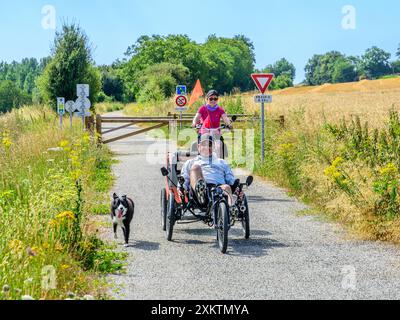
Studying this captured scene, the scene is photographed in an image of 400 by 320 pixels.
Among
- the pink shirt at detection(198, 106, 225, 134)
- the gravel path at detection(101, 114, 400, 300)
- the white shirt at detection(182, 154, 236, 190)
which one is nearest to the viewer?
the gravel path at detection(101, 114, 400, 300)

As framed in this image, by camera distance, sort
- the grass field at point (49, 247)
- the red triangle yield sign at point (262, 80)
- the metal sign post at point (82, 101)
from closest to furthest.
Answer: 1. the grass field at point (49, 247)
2. the red triangle yield sign at point (262, 80)
3. the metal sign post at point (82, 101)

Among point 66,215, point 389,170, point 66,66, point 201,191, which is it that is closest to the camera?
point 66,215

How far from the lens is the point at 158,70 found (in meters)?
69.7

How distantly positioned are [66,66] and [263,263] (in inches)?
1105

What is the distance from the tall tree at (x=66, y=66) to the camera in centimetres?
3419

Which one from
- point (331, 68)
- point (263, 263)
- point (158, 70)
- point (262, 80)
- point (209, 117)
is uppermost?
point (331, 68)

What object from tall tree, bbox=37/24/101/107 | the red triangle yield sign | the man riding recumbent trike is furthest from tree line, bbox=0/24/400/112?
the man riding recumbent trike

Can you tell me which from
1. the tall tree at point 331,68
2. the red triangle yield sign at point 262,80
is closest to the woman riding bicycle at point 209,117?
the red triangle yield sign at point 262,80

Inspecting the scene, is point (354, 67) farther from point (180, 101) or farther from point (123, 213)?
point (123, 213)

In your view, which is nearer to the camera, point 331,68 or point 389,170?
point 389,170

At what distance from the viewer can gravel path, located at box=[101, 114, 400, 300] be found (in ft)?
21.2

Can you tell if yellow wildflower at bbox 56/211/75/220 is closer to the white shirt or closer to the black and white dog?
the black and white dog

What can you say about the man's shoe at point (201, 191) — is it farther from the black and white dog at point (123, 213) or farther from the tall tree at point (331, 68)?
the tall tree at point (331, 68)

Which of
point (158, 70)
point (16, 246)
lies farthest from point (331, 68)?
point (16, 246)
